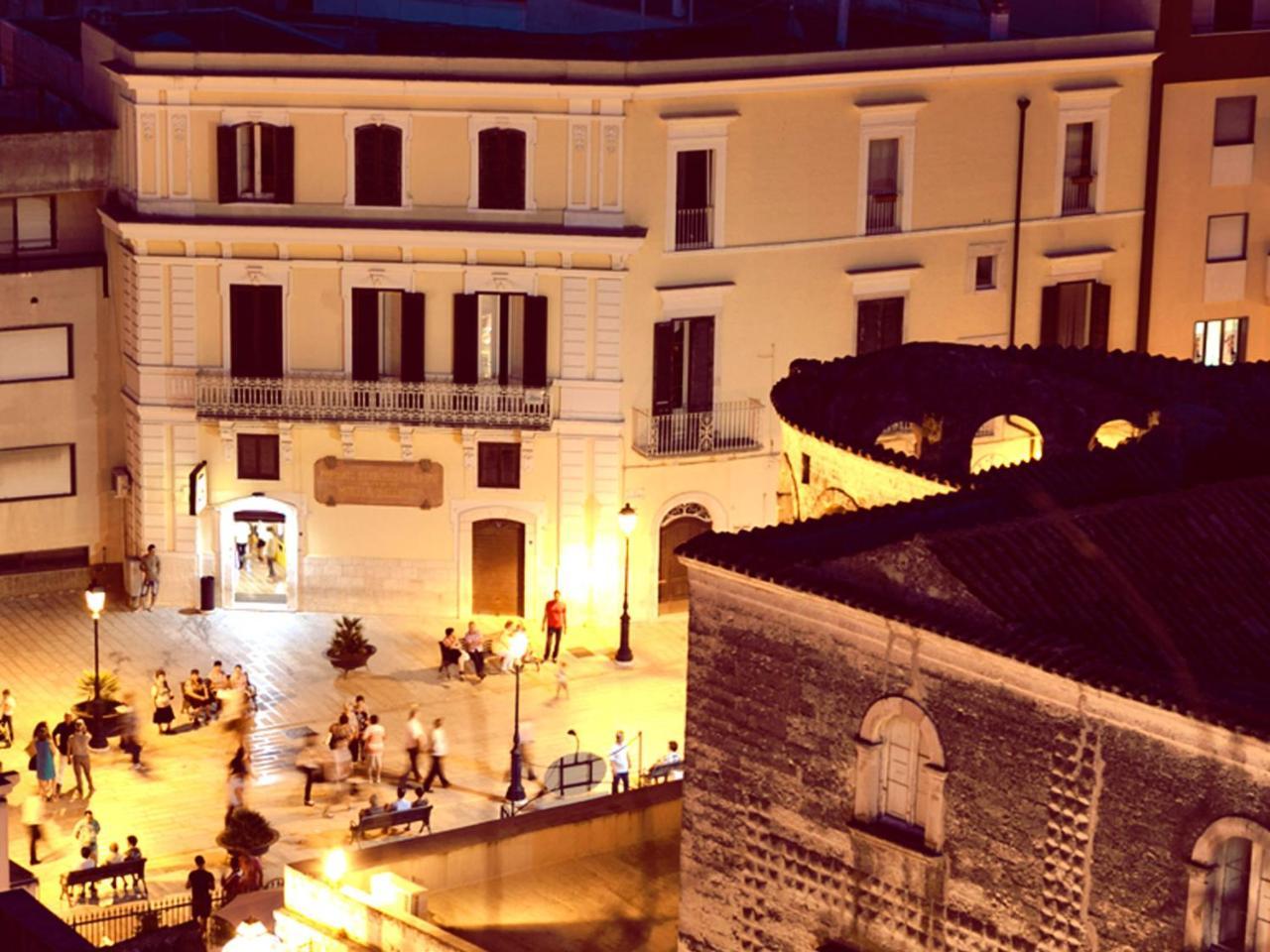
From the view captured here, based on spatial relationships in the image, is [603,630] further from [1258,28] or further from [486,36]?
[1258,28]

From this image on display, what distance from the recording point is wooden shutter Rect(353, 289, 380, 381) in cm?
6725

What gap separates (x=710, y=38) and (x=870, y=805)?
3269 cm

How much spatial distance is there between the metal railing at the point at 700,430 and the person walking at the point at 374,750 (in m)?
10.4

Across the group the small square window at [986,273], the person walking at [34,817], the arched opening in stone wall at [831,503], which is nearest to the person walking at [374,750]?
the person walking at [34,817]

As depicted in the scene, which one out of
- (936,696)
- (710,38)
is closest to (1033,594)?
(936,696)

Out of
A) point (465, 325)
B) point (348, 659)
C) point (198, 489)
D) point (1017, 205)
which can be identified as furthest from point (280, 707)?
point (1017, 205)

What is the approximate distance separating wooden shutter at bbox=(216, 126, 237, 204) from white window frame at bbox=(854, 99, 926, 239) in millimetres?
12341

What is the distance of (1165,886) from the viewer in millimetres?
37688

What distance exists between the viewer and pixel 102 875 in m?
52.9

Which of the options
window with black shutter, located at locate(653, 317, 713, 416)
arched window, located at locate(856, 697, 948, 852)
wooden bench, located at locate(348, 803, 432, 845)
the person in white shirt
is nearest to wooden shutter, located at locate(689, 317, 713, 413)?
window with black shutter, located at locate(653, 317, 713, 416)

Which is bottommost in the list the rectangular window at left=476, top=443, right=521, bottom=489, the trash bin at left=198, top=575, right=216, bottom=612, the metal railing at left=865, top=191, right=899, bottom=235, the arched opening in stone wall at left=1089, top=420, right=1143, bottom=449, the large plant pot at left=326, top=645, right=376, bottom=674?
the large plant pot at left=326, top=645, right=376, bottom=674

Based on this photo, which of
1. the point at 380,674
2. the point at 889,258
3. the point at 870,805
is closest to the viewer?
the point at 870,805

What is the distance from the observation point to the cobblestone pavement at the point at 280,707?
5753 centimetres

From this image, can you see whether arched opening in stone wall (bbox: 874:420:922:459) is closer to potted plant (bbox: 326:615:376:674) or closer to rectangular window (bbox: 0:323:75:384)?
potted plant (bbox: 326:615:376:674)
